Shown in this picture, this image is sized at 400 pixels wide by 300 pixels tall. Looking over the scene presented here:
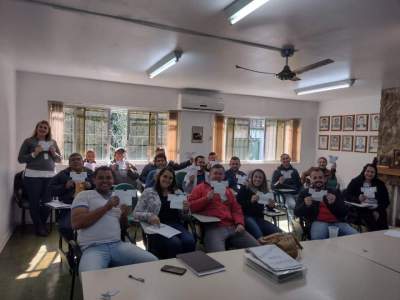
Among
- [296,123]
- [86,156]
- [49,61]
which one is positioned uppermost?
[49,61]

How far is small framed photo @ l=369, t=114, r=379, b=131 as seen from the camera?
618 cm

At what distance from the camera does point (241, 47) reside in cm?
324

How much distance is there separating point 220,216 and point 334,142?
17.3 ft

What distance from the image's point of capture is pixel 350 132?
682cm

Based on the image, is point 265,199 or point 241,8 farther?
point 265,199

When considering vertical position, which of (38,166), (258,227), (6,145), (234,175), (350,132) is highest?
(350,132)

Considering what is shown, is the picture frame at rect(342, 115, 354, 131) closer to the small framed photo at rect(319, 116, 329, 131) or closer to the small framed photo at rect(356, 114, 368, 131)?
the small framed photo at rect(356, 114, 368, 131)

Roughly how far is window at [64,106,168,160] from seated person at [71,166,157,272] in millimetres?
3502

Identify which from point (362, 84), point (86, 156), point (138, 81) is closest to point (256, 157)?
point (362, 84)

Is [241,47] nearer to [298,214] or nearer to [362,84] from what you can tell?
[298,214]

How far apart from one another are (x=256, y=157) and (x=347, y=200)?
11.0ft

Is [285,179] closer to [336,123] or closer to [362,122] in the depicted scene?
[362,122]

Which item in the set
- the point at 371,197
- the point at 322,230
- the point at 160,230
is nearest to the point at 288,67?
the point at 322,230

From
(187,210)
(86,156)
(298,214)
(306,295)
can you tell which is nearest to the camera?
(306,295)
